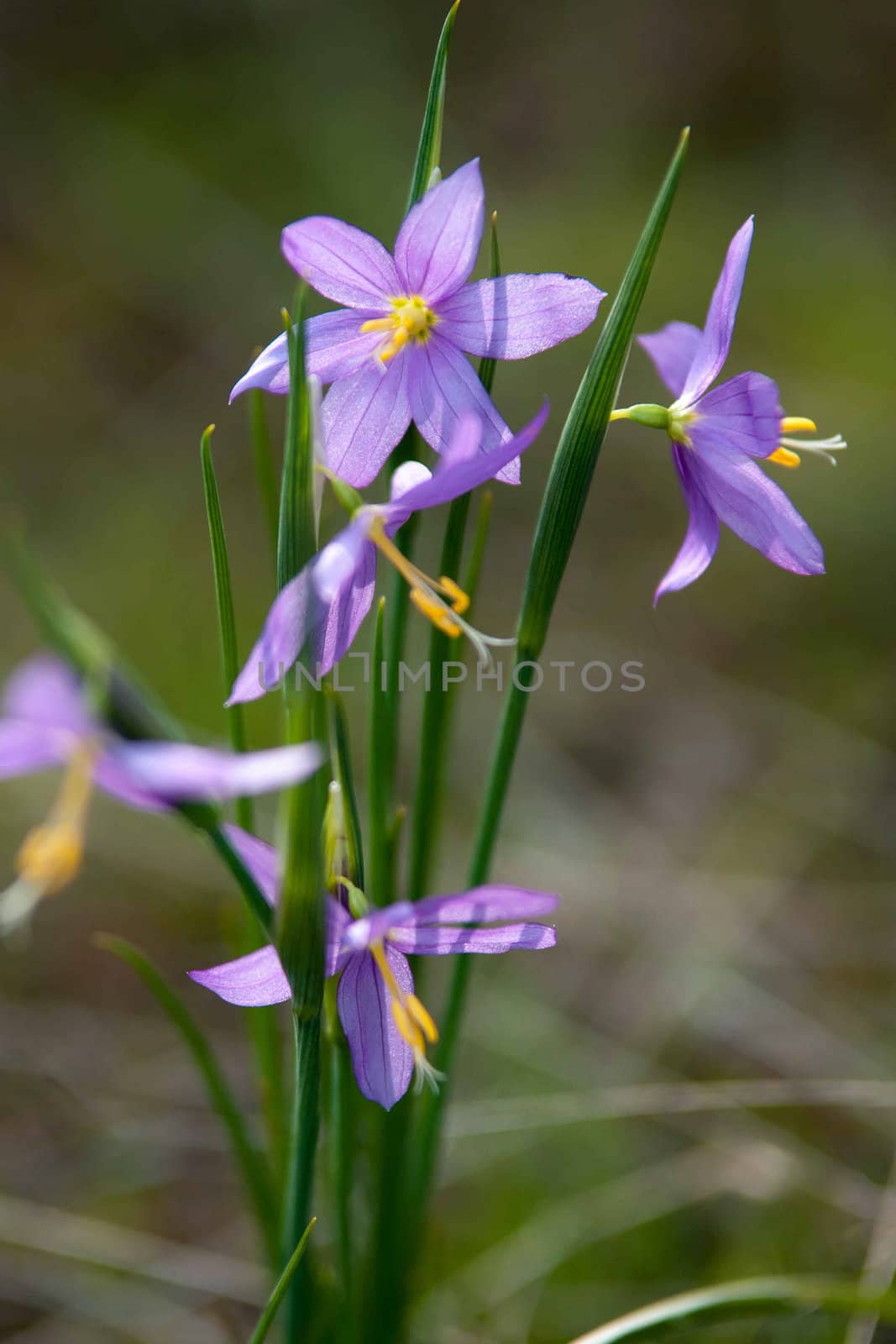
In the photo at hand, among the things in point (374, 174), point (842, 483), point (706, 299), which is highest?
point (374, 174)

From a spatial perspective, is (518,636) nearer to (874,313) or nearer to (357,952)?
(357,952)

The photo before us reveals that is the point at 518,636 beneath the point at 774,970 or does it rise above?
above

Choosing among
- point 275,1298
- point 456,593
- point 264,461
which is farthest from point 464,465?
point 275,1298

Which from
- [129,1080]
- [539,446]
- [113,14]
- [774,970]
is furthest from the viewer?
[113,14]

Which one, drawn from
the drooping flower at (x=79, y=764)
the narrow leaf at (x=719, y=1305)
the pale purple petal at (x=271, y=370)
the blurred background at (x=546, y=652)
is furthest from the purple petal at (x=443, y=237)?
the narrow leaf at (x=719, y=1305)

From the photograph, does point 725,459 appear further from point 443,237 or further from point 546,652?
point 546,652

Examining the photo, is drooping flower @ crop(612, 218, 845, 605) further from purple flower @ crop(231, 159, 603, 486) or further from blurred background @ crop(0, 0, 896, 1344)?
blurred background @ crop(0, 0, 896, 1344)

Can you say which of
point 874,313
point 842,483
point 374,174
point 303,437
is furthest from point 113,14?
point 303,437
